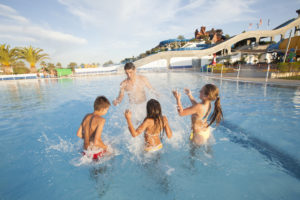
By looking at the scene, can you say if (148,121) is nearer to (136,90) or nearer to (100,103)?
(100,103)

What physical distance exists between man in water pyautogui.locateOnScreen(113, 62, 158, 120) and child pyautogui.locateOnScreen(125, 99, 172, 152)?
1740 mm

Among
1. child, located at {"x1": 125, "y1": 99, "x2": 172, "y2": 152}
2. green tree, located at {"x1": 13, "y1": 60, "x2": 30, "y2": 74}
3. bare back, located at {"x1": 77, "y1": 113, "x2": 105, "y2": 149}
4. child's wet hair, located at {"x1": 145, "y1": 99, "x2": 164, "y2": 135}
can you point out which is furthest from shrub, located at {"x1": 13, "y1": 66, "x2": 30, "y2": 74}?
child's wet hair, located at {"x1": 145, "y1": 99, "x2": 164, "y2": 135}

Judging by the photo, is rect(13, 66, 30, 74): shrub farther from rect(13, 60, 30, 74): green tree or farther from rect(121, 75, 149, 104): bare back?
rect(121, 75, 149, 104): bare back

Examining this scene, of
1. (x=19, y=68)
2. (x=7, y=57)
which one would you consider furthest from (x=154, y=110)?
(x=19, y=68)

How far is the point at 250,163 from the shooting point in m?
2.99

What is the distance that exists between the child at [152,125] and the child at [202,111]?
1.30 ft

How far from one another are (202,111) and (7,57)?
46.4 m

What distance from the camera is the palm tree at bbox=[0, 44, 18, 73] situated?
32.4 m

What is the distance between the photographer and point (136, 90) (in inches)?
165

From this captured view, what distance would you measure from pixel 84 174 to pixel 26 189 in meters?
0.97

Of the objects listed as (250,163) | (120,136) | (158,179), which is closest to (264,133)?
(250,163)

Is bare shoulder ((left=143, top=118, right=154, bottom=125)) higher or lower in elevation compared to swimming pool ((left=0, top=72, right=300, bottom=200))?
higher

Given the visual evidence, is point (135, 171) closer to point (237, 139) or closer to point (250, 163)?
point (250, 163)

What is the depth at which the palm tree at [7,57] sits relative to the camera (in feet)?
106
